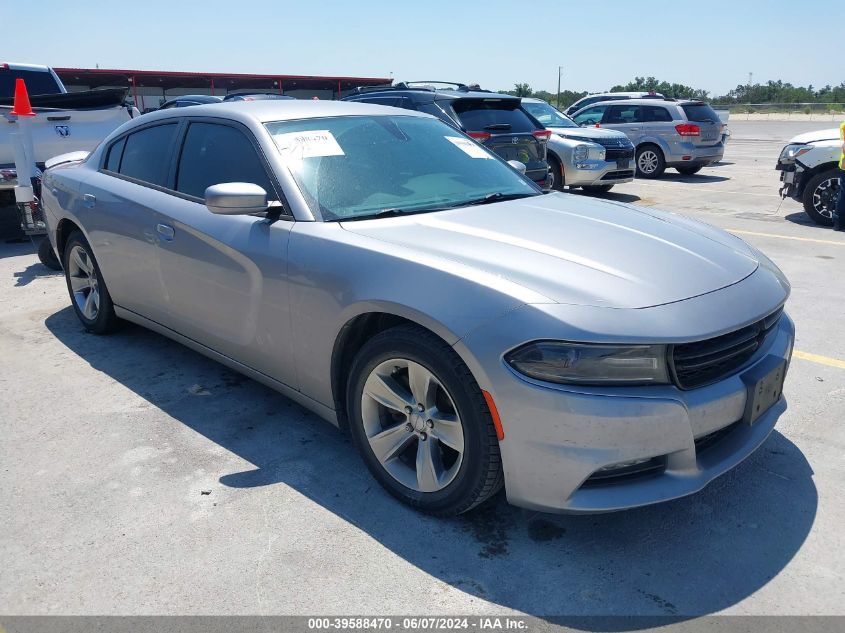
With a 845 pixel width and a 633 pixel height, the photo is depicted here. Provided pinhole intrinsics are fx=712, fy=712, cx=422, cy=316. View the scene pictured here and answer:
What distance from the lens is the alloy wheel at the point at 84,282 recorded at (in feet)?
16.3

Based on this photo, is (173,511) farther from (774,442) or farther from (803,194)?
(803,194)

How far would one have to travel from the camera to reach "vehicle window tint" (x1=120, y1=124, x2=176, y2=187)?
421 cm

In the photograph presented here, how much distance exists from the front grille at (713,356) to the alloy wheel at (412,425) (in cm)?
81

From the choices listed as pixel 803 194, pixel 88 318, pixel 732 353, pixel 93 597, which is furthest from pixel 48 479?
pixel 803 194

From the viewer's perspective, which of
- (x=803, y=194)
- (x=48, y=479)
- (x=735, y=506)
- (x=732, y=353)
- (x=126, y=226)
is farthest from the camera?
(x=803, y=194)

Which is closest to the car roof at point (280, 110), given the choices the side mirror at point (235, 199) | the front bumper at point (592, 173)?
the side mirror at point (235, 199)

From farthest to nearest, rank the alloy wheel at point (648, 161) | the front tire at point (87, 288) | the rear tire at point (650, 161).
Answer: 1. the alloy wheel at point (648, 161)
2. the rear tire at point (650, 161)
3. the front tire at point (87, 288)

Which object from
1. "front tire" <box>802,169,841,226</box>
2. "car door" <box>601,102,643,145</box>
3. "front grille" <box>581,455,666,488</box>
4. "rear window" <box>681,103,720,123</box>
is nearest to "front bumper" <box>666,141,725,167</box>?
"rear window" <box>681,103,720,123</box>

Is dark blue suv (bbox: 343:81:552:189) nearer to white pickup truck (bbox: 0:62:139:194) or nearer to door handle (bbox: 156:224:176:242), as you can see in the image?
white pickup truck (bbox: 0:62:139:194)

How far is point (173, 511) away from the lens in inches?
117

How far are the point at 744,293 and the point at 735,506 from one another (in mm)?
891

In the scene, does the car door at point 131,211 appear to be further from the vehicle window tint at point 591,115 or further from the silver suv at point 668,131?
the vehicle window tint at point 591,115

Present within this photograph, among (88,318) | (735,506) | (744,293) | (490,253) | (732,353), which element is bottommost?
(735,506)

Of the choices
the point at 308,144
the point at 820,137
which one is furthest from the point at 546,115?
the point at 308,144
